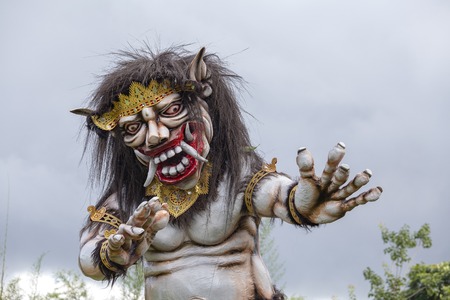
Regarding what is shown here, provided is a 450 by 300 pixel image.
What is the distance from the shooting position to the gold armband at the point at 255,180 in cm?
485

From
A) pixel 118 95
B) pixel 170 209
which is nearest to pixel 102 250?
pixel 170 209

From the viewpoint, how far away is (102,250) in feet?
15.3

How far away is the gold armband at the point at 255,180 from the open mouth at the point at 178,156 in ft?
0.85

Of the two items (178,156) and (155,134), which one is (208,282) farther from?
(155,134)

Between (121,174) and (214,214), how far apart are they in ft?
1.62

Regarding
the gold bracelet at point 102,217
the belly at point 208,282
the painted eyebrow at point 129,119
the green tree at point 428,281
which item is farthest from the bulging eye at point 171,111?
the green tree at point 428,281

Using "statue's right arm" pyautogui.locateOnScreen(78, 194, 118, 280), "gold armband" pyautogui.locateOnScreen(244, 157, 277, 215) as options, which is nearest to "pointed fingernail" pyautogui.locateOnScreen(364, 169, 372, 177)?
"gold armband" pyautogui.locateOnScreen(244, 157, 277, 215)

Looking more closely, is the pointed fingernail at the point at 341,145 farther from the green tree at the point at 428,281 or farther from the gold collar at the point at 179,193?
the green tree at the point at 428,281

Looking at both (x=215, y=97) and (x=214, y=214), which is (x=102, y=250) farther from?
(x=215, y=97)

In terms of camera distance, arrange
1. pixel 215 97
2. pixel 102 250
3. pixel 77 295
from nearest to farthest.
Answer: pixel 102 250 → pixel 215 97 → pixel 77 295

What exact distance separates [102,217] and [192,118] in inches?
24.5

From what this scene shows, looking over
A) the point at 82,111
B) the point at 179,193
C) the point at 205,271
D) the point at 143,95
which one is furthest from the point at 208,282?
the point at 82,111

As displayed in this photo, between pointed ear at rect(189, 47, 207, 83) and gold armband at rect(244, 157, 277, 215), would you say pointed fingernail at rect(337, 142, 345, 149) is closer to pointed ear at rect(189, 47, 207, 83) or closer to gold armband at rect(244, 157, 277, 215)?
gold armband at rect(244, 157, 277, 215)

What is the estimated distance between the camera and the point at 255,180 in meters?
4.87
